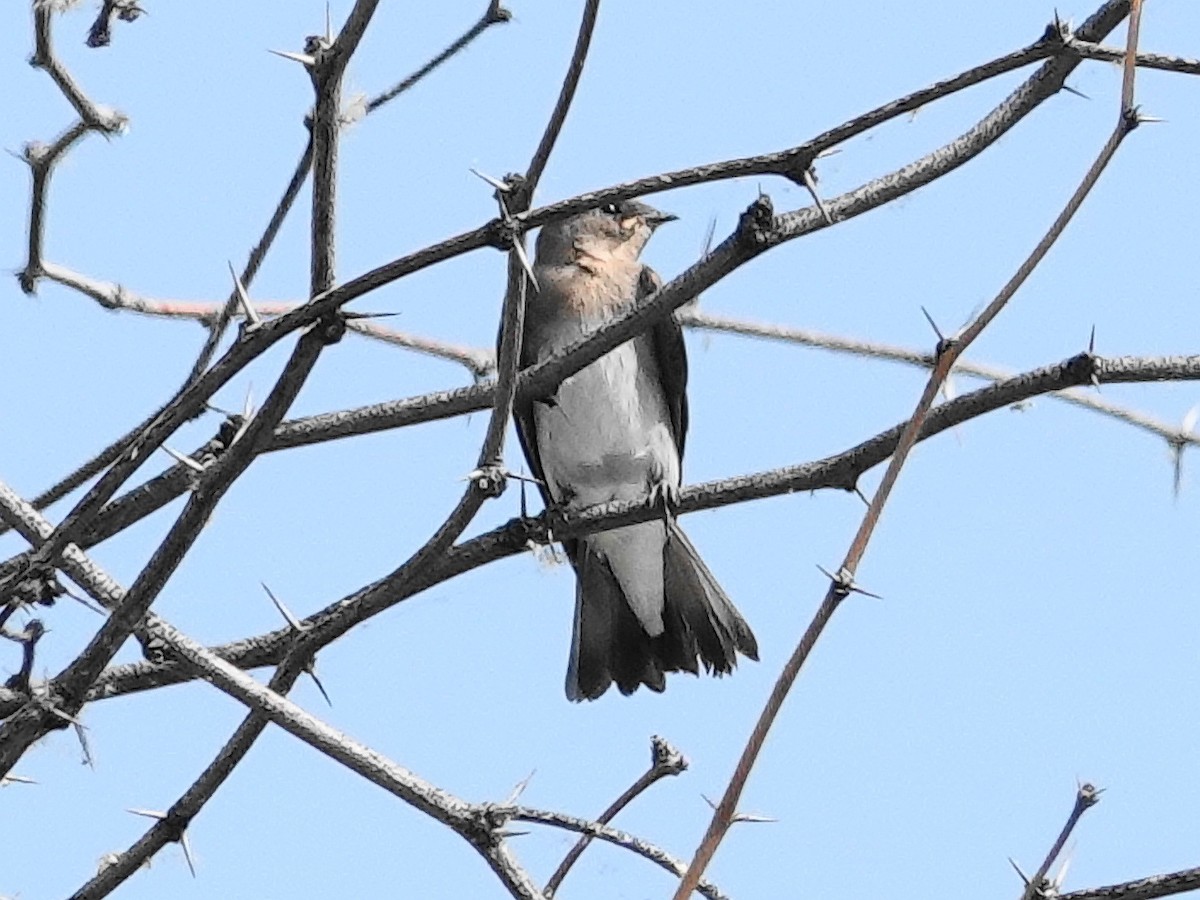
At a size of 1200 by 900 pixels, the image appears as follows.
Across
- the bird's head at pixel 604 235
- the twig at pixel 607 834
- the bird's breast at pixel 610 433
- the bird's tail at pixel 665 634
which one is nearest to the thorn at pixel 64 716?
the twig at pixel 607 834

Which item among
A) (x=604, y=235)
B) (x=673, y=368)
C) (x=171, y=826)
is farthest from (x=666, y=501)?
(x=604, y=235)

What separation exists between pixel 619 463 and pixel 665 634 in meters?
0.64

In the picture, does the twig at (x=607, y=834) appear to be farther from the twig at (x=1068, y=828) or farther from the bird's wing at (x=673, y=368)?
the bird's wing at (x=673, y=368)

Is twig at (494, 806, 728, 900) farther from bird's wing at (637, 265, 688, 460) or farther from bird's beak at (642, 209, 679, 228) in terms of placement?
bird's beak at (642, 209, 679, 228)

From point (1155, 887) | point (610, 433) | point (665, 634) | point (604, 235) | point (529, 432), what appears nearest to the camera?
point (1155, 887)

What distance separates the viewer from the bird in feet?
19.9

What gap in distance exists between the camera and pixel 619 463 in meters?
6.50

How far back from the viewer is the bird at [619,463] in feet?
19.9

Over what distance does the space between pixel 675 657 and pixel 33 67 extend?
2.95m

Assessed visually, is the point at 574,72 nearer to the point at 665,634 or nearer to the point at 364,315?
the point at 364,315

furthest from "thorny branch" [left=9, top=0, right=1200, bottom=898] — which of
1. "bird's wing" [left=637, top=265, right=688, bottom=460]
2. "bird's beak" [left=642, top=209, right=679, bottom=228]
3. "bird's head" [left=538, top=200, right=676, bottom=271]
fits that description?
"bird's beak" [left=642, top=209, right=679, bottom=228]

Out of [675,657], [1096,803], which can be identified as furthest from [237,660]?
[675,657]

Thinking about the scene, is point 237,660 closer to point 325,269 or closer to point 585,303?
point 325,269

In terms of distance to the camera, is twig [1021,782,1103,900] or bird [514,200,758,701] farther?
bird [514,200,758,701]
